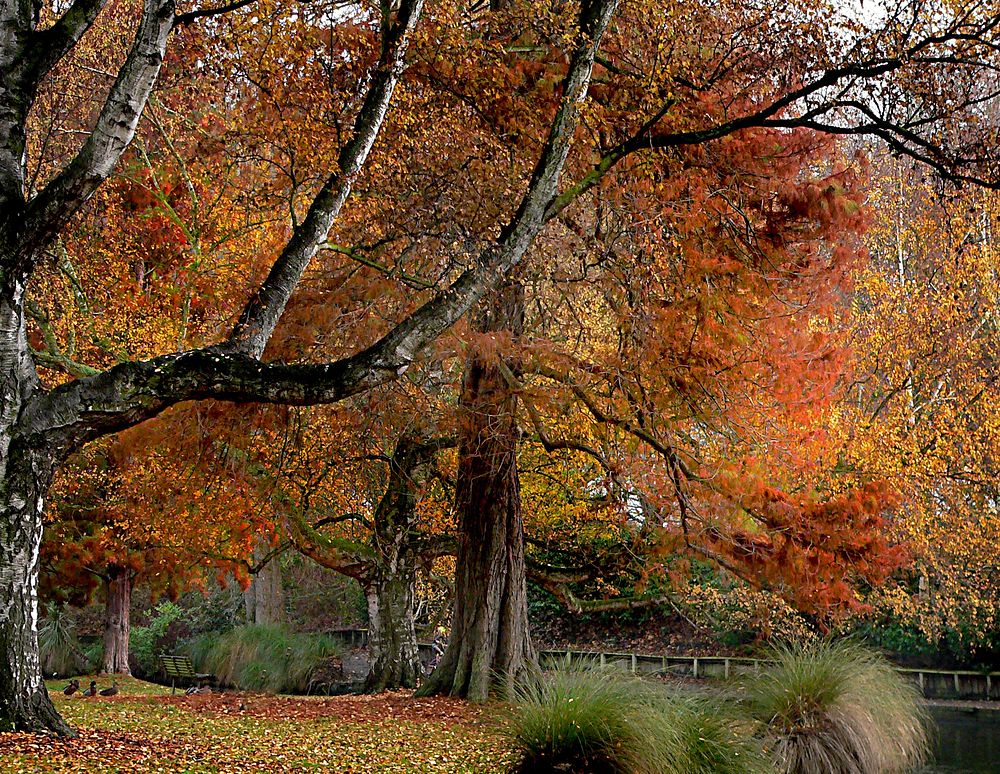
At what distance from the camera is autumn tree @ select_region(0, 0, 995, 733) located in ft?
19.5

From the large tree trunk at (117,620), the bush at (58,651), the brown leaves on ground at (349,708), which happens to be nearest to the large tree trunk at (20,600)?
the brown leaves on ground at (349,708)

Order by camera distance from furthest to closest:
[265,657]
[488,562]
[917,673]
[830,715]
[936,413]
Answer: [917,673] → [265,657] → [936,413] → [488,562] → [830,715]

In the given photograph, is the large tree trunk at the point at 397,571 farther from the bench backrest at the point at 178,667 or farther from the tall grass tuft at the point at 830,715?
the tall grass tuft at the point at 830,715

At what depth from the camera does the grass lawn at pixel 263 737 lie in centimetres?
563

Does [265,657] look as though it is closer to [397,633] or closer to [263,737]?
[397,633]

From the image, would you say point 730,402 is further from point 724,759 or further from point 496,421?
point 724,759

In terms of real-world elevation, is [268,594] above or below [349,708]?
above

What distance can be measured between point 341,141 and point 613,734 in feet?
16.4

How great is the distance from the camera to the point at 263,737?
766 cm

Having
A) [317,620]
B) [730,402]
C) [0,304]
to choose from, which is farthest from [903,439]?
[317,620]

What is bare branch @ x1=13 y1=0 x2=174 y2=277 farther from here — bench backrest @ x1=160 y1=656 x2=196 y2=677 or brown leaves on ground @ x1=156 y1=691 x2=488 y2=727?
bench backrest @ x1=160 y1=656 x2=196 y2=677

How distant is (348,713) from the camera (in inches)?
386

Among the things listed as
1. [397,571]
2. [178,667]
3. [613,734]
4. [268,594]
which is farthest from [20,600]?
[268,594]

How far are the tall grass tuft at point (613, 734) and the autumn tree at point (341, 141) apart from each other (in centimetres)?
245
